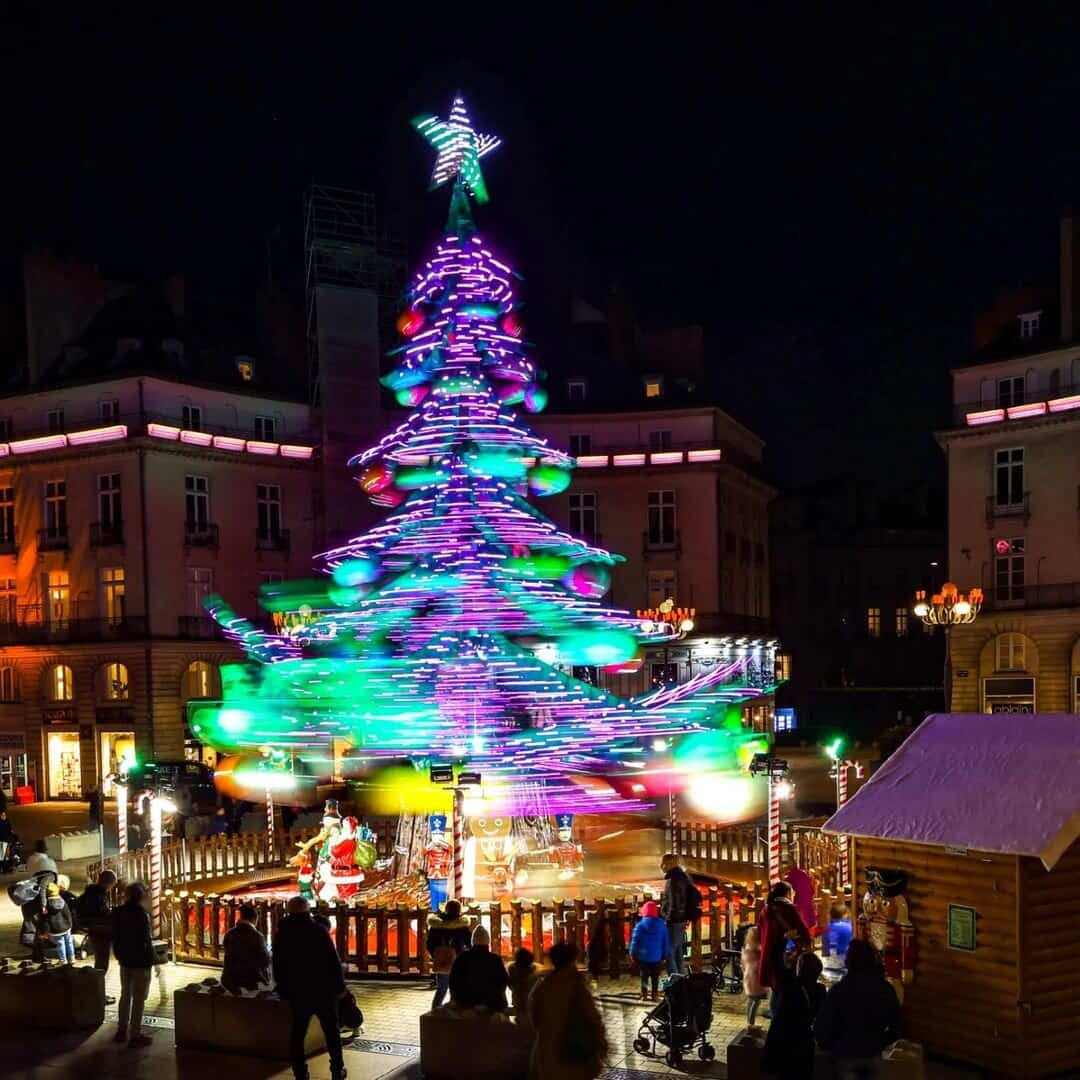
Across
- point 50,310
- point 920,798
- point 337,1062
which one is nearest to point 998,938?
point 920,798

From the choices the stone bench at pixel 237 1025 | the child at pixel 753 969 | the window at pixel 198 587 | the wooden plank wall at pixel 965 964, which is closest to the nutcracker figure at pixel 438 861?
the stone bench at pixel 237 1025

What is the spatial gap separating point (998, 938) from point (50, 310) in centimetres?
4697

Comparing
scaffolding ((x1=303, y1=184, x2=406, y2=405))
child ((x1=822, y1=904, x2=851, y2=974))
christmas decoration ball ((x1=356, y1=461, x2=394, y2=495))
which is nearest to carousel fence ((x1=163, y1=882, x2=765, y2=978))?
child ((x1=822, y1=904, x2=851, y2=974))

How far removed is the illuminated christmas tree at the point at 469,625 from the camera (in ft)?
57.2

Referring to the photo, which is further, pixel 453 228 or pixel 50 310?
pixel 50 310

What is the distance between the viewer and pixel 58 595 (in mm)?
47406

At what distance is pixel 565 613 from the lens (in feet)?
60.4

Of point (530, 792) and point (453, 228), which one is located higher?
point (453, 228)

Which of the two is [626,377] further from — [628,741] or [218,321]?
[628,741]

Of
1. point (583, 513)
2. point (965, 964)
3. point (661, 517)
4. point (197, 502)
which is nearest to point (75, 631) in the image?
point (197, 502)

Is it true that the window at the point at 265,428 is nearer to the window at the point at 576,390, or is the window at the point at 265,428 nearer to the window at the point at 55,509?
the window at the point at 55,509

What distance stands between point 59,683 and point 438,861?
1344 inches

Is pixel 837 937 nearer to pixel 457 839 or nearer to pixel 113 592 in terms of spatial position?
pixel 457 839

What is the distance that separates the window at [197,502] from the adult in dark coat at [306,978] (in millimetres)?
38566
